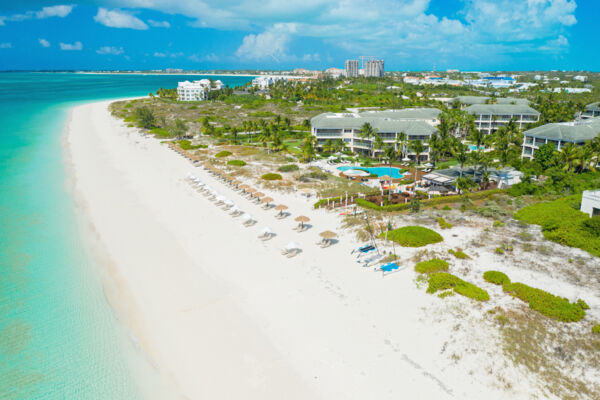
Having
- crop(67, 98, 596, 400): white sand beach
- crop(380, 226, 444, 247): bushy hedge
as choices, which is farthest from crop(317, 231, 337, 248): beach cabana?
crop(380, 226, 444, 247): bushy hedge

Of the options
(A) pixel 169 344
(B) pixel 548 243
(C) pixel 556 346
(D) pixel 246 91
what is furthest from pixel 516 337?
(D) pixel 246 91

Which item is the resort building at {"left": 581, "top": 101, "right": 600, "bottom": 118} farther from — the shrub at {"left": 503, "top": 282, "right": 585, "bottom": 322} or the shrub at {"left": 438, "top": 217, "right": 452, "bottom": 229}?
the shrub at {"left": 503, "top": 282, "right": 585, "bottom": 322}

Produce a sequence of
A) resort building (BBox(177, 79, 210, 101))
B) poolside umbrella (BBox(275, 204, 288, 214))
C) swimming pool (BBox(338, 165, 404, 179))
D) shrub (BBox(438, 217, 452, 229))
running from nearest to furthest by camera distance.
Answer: shrub (BBox(438, 217, 452, 229)) < poolside umbrella (BBox(275, 204, 288, 214)) < swimming pool (BBox(338, 165, 404, 179)) < resort building (BBox(177, 79, 210, 101))

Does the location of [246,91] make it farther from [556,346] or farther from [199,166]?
[556,346]

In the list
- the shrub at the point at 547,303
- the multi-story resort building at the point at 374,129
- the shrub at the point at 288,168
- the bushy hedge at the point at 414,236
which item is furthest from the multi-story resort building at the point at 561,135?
the shrub at the point at 547,303

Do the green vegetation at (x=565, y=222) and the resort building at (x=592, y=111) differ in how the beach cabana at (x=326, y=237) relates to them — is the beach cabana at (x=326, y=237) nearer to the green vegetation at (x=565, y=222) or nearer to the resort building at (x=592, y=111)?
the green vegetation at (x=565, y=222)

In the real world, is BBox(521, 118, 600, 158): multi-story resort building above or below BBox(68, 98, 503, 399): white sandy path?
above
